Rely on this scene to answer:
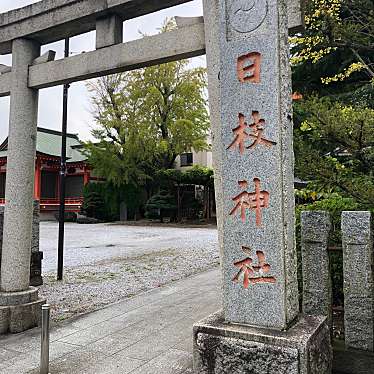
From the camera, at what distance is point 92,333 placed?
469 cm

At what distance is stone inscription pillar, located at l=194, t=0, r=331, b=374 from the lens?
2742 millimetres

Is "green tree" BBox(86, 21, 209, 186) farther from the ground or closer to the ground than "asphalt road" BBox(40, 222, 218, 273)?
farther from the ground

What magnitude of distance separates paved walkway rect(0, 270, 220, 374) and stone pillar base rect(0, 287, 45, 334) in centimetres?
16

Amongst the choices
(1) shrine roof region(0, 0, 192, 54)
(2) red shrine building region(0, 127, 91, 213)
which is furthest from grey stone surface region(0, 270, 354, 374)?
(2) red shrine building region(0, 127, 91, 213)

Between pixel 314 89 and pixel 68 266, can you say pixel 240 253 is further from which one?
pixel 68 266

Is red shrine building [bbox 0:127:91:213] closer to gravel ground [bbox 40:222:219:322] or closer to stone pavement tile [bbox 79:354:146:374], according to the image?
gravel ground [bbox 40:222:219:322]

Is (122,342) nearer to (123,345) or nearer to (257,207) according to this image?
(123,345)

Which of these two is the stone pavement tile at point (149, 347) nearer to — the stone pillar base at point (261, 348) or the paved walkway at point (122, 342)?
the paved walkway at point (122, 342)

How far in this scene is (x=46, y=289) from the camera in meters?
7.34

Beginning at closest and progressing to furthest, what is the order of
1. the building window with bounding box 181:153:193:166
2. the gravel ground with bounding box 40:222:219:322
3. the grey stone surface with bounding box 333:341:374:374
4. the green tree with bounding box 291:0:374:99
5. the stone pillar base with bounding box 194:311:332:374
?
1. the stone pillar base with bounding box 194:311:332:374
2. the grey stone surface with bounding box 333:341:374:374
3. the green tree with bounding box 291:0:374:99
4. the gravel ground with bounding box 40:222:219:322
5. the building window with bounding box 181:153:193:166

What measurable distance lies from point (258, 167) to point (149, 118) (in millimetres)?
22245

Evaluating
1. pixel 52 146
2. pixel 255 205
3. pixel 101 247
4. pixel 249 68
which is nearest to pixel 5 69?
pixel 249 68

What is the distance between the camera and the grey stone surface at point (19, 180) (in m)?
4.93

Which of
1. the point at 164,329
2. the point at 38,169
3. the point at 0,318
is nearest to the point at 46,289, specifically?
the point at 0,318
